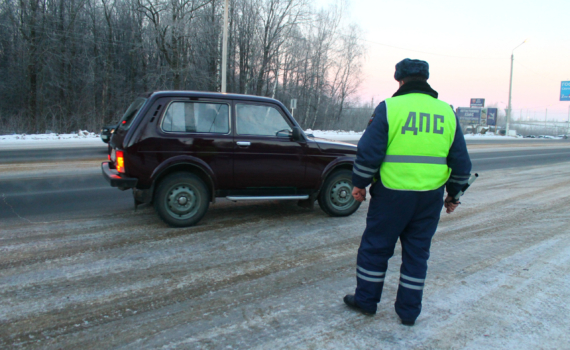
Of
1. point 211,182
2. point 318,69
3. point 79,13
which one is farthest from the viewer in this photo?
point 318,69

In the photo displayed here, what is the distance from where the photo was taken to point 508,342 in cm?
285

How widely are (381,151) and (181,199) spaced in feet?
10.7

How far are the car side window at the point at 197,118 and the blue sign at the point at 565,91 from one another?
59.7 metres

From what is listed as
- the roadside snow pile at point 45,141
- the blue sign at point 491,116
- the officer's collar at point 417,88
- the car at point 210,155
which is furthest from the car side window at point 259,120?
the blue sign at point 491,116

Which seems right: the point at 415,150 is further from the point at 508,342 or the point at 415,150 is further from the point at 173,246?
the point at 173,246

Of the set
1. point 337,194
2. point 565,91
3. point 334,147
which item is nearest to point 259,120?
point 334,147

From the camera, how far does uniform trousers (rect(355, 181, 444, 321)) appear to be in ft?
9.57

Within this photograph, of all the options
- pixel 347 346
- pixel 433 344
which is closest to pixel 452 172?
pixel 433 344

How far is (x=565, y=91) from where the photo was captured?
5203 centimetres

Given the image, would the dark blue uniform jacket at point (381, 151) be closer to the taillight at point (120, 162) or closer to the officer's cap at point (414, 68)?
the officer's cap at point (414, 68)

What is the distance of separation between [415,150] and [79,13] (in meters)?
35.8

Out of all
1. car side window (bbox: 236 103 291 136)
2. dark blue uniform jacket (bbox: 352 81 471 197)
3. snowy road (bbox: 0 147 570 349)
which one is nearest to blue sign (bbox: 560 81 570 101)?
snowy road (bbox: 0 147 570 349)

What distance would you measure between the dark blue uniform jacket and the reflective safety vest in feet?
0.17

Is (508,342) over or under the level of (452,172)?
under
